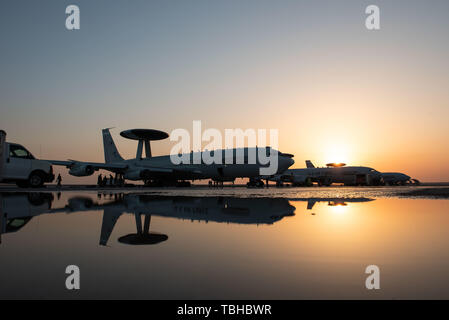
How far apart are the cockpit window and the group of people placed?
23.6 meters

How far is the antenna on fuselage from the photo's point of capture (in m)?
48.1

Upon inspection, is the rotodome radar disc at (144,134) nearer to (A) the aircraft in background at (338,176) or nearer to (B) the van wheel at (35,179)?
(A) the aircraft in background at (338,176)

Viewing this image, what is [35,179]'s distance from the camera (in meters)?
20.8

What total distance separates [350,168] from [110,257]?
64.8 m

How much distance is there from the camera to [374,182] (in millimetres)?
60344

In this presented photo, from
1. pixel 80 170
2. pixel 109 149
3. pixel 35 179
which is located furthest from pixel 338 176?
pixel 35 179

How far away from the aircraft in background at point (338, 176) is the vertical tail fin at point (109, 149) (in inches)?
1122

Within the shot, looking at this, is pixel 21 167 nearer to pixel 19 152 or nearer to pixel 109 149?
pixel 19 152

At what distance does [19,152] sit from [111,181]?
26.7 m

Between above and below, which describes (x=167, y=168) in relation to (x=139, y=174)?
above

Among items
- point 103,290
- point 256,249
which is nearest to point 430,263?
point 256,249

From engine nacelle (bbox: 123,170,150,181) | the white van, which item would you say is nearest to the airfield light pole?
the white van

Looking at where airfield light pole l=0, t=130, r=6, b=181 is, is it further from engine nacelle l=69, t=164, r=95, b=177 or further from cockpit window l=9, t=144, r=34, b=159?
engine nacelle l=69, t=164, r=95, b=177

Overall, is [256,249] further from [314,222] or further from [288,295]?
[314,222]
